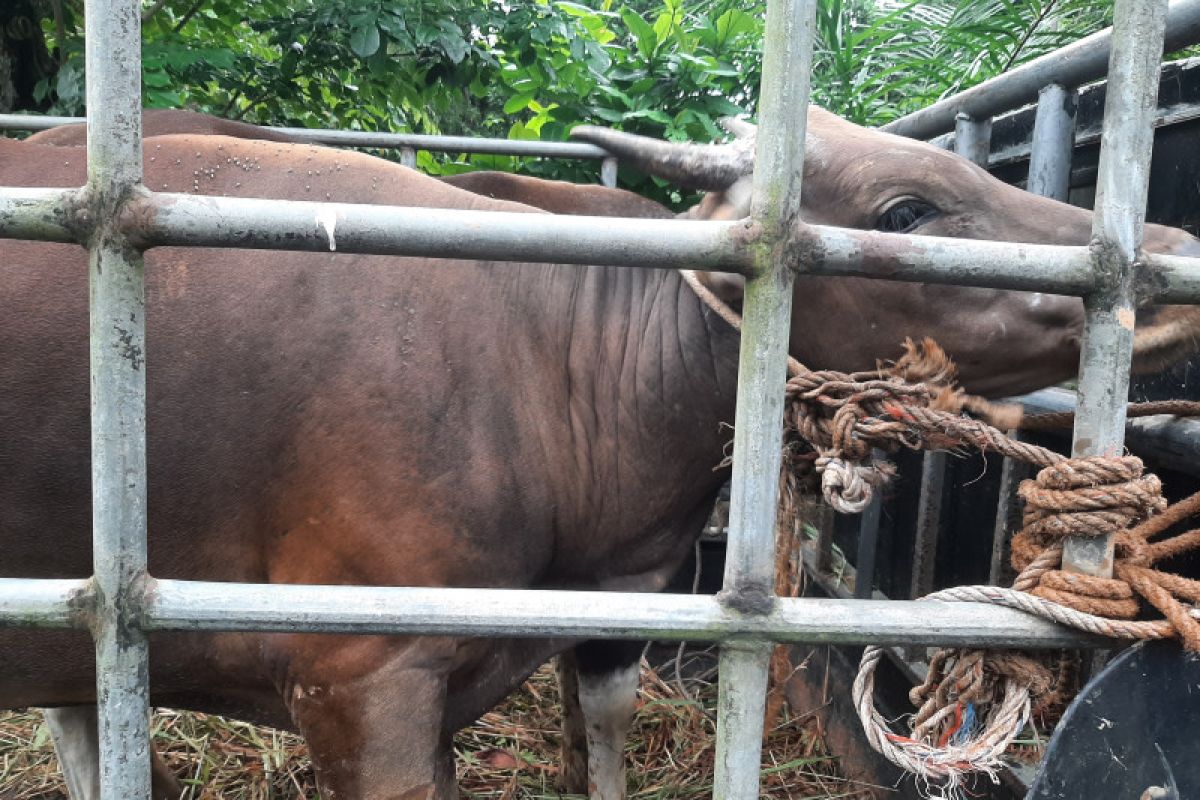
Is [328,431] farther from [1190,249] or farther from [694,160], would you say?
[1190,249]

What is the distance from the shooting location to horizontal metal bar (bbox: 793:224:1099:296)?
1343 mm

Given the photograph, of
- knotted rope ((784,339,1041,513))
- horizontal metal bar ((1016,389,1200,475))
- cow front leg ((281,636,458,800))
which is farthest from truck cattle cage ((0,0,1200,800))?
cow front leg ((281,636,458,800))

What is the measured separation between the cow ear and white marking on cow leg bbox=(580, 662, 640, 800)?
1.54 m

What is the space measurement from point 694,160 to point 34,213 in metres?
1.52

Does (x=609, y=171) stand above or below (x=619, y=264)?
above

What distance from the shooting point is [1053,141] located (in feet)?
8.23

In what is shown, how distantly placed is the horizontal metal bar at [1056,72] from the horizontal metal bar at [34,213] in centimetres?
188

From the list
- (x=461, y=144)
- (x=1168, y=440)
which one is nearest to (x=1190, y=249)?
A: (x=1168, y=440)

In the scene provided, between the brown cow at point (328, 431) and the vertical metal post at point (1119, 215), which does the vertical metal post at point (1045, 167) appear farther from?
the vertical metal post at point (1119, 215)

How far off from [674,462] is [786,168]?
1.34 metres

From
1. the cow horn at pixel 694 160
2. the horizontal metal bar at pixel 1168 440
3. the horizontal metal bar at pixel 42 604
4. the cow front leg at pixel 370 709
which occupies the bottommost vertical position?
the cow front leg at pixel 370 709

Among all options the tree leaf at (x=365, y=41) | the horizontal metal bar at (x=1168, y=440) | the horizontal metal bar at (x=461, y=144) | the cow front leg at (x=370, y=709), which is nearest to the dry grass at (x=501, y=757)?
the cow front leg at (x=370, y=709)

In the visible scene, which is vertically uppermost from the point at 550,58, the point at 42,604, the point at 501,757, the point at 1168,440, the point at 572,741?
the point at 550,58

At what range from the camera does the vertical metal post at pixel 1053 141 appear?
244 cm
